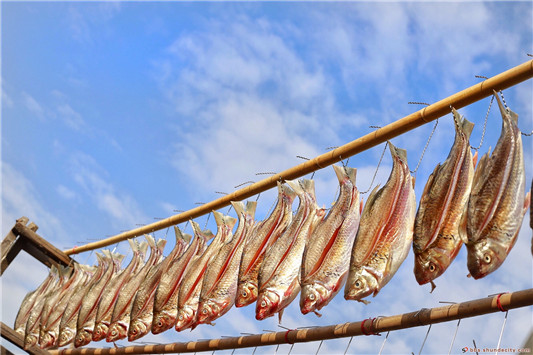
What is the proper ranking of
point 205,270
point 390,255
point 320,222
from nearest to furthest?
point 390,255 → point 320,222 → point 205,270

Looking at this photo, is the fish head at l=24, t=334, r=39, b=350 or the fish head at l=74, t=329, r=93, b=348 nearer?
the fish head at l=74, t=329, r=93, b=348

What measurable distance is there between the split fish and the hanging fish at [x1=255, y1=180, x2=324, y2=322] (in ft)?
3.94

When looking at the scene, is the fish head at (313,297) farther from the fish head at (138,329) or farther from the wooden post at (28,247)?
the wooden post at (28,247)

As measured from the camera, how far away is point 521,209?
321 centimetres

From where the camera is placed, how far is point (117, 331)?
6211mm

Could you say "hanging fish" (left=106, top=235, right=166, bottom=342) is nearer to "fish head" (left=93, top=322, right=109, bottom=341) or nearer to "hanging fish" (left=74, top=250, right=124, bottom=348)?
"fish head" (left=93, top=322, right=109, bottom=341)

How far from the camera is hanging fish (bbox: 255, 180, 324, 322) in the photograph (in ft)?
14.5

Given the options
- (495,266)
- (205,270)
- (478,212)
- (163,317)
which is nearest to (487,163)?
(478,212)

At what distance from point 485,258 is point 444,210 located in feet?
1.49

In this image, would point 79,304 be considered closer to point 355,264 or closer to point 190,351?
point 190,351

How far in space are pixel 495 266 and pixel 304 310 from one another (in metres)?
1.30

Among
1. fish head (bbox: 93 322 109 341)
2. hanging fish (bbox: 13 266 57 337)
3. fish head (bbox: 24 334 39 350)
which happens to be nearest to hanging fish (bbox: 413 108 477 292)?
fish head (bbox: 93 322 109 341)

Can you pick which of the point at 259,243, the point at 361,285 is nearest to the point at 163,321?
the point at 259,243

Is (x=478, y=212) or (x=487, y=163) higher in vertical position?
(x=487, y=163)
